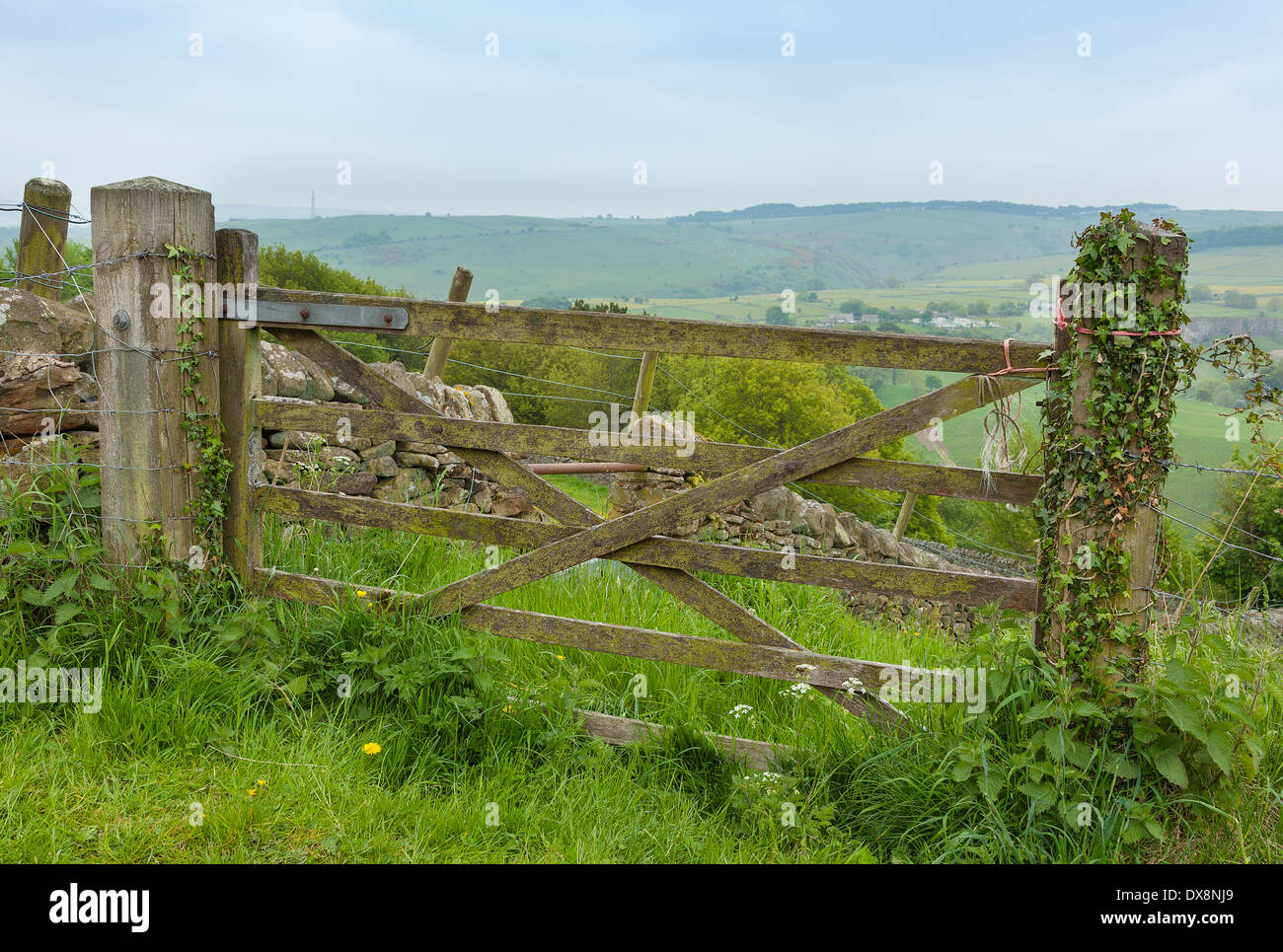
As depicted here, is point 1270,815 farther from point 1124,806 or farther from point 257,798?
point 257,798

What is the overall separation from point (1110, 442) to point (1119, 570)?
18.2 inches

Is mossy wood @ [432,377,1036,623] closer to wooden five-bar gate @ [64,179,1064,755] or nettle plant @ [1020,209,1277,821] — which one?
wooden five-bar gate @ [64,179,1064,755]

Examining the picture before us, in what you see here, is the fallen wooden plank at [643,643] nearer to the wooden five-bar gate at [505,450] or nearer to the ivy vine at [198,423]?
the wooden five-bar gate at [505,450]

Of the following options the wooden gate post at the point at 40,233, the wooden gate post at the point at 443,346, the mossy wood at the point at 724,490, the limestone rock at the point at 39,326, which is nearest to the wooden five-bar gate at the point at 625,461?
the mossy wood at the point at 724,490

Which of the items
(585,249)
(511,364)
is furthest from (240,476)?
(585,249)

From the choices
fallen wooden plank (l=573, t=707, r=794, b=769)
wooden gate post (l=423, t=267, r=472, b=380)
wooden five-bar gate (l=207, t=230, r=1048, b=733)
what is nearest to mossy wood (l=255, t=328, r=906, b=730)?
wooden five-bar gate (l=207, t=230, r=1048, b=733)

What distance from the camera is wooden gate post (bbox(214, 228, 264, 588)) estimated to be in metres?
3.91

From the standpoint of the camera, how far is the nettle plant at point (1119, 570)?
9.66 ft

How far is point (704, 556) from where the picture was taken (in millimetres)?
Answer: 3541

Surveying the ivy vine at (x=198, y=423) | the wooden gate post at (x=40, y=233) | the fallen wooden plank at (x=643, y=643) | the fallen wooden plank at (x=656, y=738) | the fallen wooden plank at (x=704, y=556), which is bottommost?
the fallen wooden plank at (x=656, y=738)

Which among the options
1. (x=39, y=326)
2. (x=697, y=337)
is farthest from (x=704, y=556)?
(x=39, y=326)

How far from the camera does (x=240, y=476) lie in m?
4.00

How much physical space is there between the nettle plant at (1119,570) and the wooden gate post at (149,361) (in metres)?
3.60

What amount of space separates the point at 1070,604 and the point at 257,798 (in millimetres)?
3006
